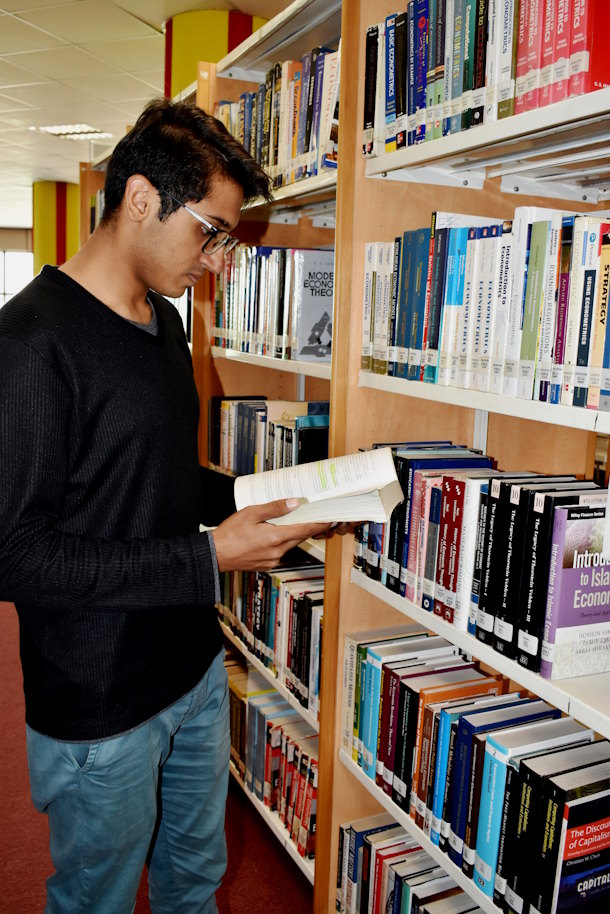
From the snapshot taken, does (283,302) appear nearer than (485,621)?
No

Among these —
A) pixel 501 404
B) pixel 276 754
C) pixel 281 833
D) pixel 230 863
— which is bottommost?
pixel 230 863

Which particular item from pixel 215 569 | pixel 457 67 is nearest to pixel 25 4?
pixel 457 67

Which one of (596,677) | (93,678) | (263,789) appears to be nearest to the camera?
(596,677)

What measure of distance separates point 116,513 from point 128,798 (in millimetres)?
505

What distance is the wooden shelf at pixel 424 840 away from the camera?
1.30 m

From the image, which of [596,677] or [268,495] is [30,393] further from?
[596,677]

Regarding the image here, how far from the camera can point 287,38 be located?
2102mm

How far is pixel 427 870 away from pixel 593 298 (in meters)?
1.27

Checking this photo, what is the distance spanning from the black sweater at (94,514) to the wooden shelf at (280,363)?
1.64 feet

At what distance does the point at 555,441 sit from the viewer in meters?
1.65

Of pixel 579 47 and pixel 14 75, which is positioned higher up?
pixel 14 75

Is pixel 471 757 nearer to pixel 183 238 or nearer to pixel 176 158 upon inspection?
pixel 183 238

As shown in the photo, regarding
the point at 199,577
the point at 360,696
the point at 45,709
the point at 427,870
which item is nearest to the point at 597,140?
the point at 199,577

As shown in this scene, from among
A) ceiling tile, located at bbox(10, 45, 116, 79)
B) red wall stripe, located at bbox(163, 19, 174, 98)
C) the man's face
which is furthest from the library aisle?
ceiling tile, located at bbox(10, 45, 116, 79)
